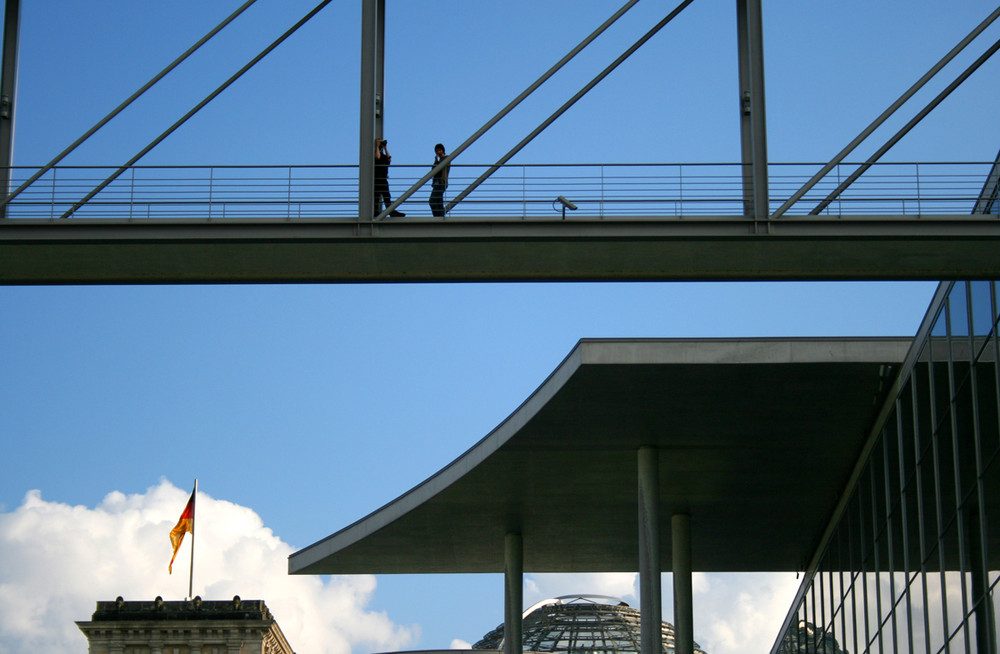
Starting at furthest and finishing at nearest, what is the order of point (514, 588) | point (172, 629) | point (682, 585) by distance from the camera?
point (172, 629) < point (514, 588) < point (682, 585)

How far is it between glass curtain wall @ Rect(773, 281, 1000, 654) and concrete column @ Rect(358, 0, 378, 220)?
10.3m

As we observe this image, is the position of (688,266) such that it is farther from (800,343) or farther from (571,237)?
(800,343)

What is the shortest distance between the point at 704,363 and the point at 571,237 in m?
13.6

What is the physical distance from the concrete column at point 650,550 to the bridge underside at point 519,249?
61.3ft

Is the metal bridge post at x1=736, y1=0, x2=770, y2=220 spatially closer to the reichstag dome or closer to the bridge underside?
the bridge underside

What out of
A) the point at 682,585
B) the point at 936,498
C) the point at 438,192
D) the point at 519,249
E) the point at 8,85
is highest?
the point at 8,85

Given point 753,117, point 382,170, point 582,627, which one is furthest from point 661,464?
point 582,627

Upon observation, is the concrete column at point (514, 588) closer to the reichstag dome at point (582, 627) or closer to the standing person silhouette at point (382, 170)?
the standing person silhouette at point (382, 170)

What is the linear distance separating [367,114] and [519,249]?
258 cm

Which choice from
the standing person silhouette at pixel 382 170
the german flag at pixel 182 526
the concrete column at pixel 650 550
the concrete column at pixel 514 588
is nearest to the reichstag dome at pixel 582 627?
the german flag at pixel 182 526

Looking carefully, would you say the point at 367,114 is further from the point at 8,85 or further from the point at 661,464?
the point at 661,464

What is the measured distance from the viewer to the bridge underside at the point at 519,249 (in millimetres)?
19531

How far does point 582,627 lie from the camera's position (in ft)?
281

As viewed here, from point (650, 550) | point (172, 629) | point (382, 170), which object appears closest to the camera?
point (382, 170)
